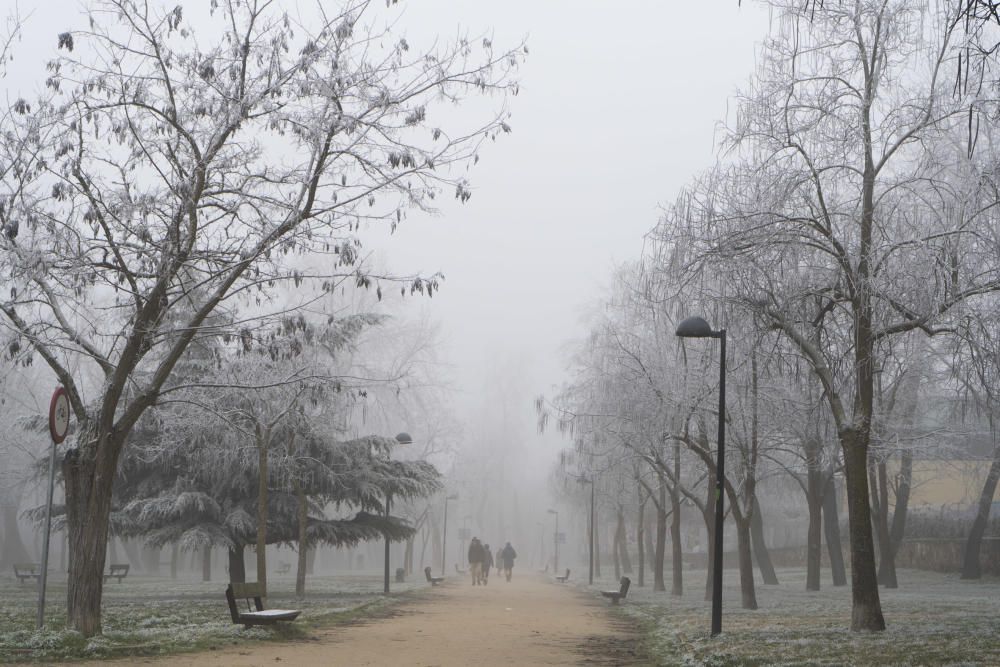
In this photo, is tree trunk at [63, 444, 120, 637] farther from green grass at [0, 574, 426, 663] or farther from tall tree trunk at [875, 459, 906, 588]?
tall tree trunk at [875, 459, 906, 588]

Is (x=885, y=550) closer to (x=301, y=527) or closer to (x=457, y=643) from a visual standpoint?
(x=301, y=527)

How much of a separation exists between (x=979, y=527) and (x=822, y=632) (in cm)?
2074

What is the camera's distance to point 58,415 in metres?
13.4

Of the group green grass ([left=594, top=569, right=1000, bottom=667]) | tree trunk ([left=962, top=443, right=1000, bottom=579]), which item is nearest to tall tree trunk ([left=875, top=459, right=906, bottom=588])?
tree trunk ([left=962, top=443, right=1000, bottom=579])

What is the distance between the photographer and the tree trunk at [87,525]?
13.4 meters

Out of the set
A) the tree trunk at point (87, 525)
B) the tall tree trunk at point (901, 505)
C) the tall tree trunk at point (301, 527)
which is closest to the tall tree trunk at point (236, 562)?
the tall tree trunk at point (301, 527)

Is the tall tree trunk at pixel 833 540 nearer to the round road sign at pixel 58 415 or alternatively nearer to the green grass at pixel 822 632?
the green grass at pixel 822 632

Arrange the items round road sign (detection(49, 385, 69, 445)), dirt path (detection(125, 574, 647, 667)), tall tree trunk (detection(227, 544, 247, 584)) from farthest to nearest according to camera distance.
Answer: tall tree trunk (detection(227, 544, 247, 584)) < round road sign (detection(49, 385, 69, 445)) < dirt path (detection(125, 574, 647, 667))

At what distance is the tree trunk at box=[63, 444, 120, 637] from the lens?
529 inches

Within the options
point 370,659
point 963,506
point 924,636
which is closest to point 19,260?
point 370,659

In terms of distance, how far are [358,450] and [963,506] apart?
3275 cm

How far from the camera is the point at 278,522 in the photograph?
94.2ft

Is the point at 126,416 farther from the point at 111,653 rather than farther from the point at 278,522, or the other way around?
the point at 278,522

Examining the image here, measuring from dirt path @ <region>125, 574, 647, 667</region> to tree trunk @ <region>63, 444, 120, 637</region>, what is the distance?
1940 mm
